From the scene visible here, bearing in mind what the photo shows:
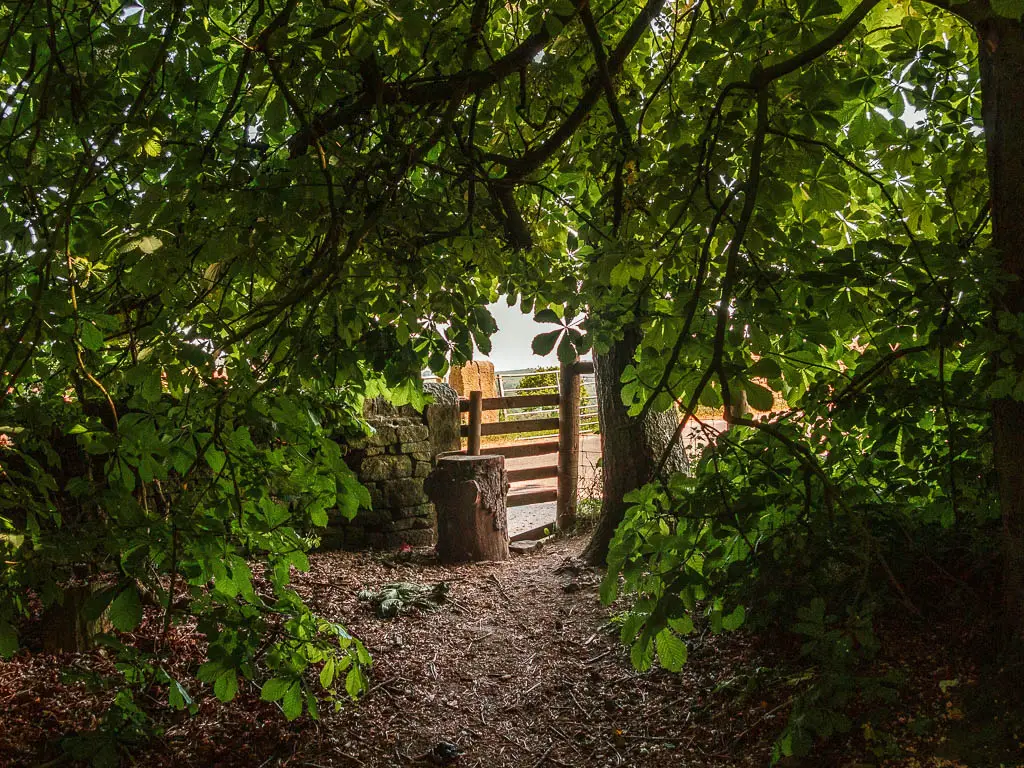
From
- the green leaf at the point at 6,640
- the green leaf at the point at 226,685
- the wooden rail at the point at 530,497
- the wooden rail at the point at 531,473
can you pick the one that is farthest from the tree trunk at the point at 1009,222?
the wooden rail at the point at 531,473

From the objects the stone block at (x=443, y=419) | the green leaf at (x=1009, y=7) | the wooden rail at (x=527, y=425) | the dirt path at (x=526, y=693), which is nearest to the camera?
the green leaf at (x=1009, y=7)

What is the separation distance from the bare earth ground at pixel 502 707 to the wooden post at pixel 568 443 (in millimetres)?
2868

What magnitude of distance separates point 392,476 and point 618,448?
2117 mm

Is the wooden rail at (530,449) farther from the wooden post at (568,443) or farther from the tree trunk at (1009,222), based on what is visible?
the tree trunk at (1009,222)

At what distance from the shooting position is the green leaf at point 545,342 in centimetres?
250

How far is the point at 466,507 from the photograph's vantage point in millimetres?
6117

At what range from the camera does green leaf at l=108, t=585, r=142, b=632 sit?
5.67 feet

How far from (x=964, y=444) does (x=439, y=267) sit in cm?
186

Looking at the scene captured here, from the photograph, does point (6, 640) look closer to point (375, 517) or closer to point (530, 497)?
point (375, 517)

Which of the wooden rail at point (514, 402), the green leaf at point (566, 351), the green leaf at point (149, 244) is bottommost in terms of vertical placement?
the wooden rail at point (514, 402)

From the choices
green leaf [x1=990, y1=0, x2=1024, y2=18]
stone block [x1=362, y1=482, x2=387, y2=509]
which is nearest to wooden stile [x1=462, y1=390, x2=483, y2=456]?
stone block [x1=362, y1=482, x2=387, y2=509]

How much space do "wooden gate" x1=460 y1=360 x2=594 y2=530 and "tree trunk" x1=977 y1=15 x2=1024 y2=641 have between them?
4.87 meters

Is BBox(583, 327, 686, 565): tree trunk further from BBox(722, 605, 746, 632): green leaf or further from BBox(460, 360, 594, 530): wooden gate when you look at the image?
BBox(722, 605, 746, 632): green leaf

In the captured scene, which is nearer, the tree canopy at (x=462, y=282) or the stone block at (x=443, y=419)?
the tree canopy at (x=462, y=282)
